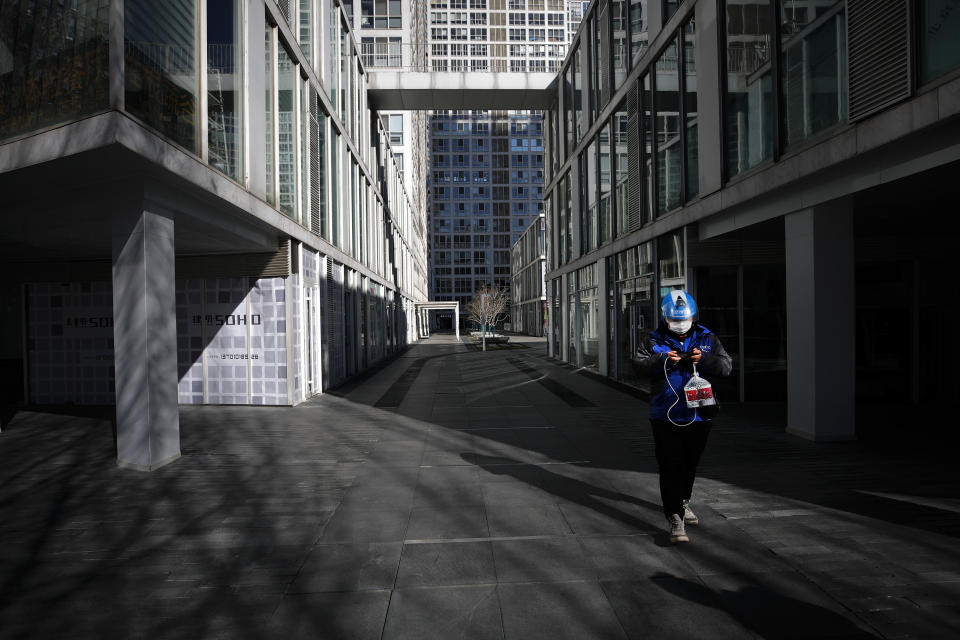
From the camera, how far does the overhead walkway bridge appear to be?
25.3 m

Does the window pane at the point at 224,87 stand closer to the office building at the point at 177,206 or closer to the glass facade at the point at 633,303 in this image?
the office building at the point at 177,206

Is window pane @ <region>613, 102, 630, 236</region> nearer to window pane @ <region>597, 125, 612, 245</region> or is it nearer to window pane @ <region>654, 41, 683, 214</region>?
window pane @ <region>597, 125, 612, 245</region>

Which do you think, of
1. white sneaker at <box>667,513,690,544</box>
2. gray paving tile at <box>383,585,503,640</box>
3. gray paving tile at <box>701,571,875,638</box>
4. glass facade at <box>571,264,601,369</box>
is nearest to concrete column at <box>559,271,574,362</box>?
glass facade at <box>571,264,601,369</box>

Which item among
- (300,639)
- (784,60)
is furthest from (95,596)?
(784,60)

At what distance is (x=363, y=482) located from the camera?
6.66 m

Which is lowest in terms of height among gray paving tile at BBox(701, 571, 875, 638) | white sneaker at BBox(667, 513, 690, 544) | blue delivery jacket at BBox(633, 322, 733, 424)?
gray paving tile at BBox(701, 571, 875, 638)

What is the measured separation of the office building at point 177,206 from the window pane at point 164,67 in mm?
28

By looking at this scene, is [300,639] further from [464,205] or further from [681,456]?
[464,205]

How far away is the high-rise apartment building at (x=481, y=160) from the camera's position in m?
105

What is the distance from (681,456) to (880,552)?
1.52 metres

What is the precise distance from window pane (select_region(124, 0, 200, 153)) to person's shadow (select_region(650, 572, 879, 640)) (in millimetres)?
6758

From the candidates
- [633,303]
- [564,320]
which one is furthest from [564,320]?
[633,303]

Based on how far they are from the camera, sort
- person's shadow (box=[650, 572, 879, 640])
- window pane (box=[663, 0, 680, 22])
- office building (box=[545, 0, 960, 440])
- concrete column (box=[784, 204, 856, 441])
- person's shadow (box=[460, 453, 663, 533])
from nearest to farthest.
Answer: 1. person's shadow (box=[650, 572, 879, 640])
2. person's shadow (box=[460, 453, 663, 533])
3. office building (box=[545, 0, 960, 440])
4. concrete column (box=[784, 204, 856, 441])
5. window pane (box=[663, 0, 680, 22])

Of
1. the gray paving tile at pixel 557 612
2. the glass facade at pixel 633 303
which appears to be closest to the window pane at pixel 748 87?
the glass facade at pixel 633 303
